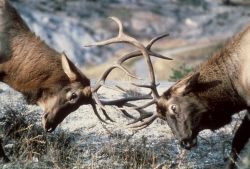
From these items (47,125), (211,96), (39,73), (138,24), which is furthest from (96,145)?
(138,24)

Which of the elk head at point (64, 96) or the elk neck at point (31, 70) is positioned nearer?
the elk head at point (64, 96)

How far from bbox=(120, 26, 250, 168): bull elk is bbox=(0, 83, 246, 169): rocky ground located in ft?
1.66

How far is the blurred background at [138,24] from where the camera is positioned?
40.2 m

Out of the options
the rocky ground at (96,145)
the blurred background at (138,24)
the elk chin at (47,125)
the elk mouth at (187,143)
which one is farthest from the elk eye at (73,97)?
the blurred background at (138,24)

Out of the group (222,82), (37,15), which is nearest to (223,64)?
(222,82)

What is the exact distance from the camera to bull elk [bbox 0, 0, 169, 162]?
10406mm

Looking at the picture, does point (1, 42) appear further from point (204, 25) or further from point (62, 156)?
point (204, 25)

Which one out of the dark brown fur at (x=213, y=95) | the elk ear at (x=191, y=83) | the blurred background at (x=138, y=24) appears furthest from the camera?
the blurred background at (x=138, y=24)

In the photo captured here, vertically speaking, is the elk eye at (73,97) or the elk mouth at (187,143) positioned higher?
the elk mouth at (187,143)

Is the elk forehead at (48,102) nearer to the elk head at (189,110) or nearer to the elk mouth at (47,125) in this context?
Answer: the elk mouth at (47,125)

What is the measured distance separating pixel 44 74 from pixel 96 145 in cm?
136

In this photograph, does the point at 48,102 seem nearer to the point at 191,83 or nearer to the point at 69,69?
the point at 69,69

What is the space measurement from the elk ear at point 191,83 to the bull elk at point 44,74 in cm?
56

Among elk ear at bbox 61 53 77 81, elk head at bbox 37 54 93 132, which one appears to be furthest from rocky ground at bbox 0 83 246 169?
elk ear at bbox 61 53 77 81
